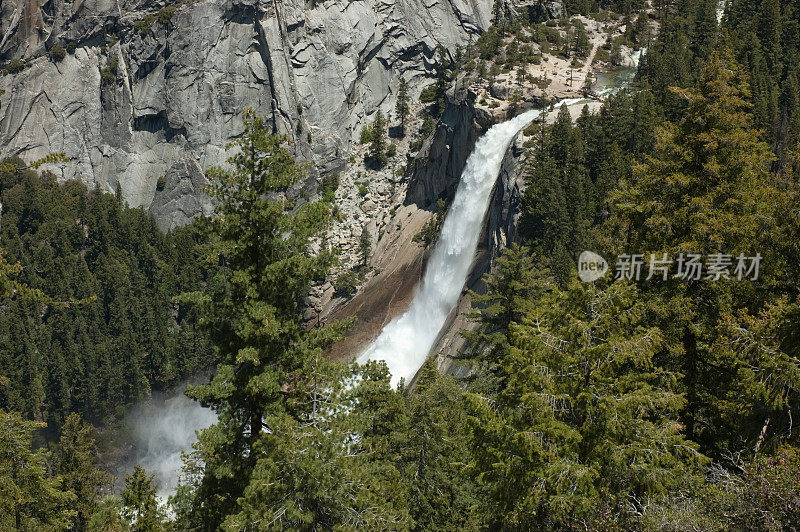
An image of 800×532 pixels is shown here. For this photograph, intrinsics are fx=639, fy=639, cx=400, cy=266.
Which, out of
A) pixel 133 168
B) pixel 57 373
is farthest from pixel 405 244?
pixel 133 168

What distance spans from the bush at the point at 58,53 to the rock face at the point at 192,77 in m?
1.02

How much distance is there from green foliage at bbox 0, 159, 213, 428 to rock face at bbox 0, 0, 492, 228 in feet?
28.2

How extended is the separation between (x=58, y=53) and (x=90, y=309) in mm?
51798

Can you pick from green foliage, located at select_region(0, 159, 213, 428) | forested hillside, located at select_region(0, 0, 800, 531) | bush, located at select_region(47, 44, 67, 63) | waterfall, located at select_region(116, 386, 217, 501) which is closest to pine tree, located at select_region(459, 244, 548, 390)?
forested hillside, located at select_region(0, 0, 800, 531)

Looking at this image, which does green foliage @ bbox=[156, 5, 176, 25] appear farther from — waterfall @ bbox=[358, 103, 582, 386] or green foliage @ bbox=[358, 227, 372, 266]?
waterfall @ bbox=[358, 103, 582, 386]

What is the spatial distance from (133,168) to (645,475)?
4391 inches

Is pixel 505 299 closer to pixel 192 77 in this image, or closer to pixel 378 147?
pixel 378 147

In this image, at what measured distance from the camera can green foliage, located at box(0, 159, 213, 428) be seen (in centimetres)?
7950

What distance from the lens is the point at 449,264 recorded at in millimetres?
62188

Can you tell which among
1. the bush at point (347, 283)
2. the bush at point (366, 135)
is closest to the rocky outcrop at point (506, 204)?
the bush at point (347, 283)

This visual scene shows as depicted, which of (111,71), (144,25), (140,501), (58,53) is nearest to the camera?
(140,501)

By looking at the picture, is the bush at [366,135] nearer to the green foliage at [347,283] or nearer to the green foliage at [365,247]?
the green foliage at [365,247]

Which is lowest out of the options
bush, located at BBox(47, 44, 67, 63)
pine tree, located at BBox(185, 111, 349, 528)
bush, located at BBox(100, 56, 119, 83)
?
pine tree, located at BBox(185, 111, 349, 528)

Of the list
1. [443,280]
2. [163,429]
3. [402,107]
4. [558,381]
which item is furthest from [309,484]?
[402,107]
